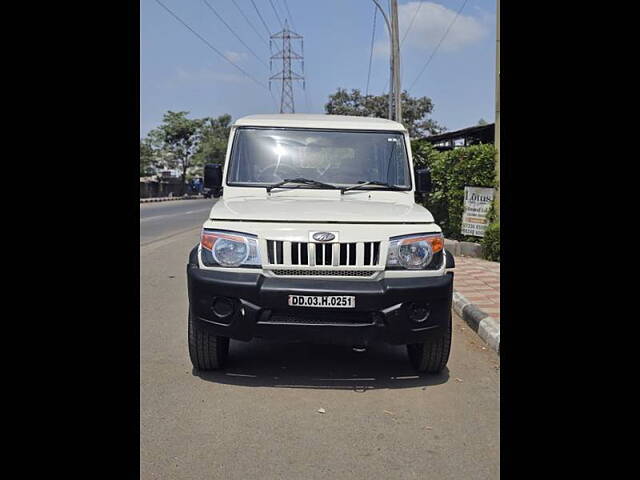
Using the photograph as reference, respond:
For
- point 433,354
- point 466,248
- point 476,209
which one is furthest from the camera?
point 476,209

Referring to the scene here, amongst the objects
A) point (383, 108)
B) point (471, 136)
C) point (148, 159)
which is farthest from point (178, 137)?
point (471, 136)

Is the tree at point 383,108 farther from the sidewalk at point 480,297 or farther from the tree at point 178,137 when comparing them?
the sidewalk at point 480,297

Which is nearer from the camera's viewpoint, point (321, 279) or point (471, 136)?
point (321, 279)

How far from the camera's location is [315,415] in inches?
156

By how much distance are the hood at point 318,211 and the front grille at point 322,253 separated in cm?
19

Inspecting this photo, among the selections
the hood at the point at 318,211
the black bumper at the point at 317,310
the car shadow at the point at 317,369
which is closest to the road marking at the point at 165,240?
the car shadow at the point at 317,369

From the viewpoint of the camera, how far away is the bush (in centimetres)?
1133

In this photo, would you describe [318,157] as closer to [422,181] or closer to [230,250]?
[422,181]

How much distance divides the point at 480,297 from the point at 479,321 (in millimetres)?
1237

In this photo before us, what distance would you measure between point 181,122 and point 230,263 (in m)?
62.1

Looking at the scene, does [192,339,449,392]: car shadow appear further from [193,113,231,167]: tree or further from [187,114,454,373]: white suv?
[193,113,231,167]: tree

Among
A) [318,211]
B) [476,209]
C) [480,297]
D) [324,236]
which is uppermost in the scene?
[476,209]
